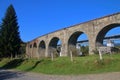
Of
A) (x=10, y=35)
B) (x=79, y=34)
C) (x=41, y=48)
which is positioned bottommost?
(x=41, y=48)

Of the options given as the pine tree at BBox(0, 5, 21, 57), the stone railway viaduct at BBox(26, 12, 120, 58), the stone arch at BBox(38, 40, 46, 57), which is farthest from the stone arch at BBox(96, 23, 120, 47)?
the pine tree at BBox(0, 5, 21, 57)

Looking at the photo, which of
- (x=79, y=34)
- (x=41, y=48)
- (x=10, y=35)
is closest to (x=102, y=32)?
(x=79, y=34)

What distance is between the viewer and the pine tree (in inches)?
1756

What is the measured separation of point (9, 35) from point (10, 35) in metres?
→ 0.21

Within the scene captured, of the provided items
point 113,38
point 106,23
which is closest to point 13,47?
point 113,38

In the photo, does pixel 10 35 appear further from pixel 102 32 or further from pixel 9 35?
pixel 102 32

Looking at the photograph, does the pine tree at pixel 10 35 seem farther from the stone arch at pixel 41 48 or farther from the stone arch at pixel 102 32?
the stone arch at pixel 102 32

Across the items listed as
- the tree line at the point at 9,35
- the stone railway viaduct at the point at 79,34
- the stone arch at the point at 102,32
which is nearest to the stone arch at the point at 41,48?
the stone railway viaduct at the point at 79,34

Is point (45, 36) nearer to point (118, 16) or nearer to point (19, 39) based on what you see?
point (19, 39)

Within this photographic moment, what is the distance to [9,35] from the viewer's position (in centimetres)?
4562

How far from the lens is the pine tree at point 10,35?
44594 millimetres

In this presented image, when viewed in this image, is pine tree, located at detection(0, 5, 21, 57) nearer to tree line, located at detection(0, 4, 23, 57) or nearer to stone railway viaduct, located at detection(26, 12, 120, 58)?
tree line, located at detection(0, 4, 23, 57)

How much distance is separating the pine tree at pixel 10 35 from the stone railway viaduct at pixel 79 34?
5.06 m

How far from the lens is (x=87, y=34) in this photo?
30.6 meters
